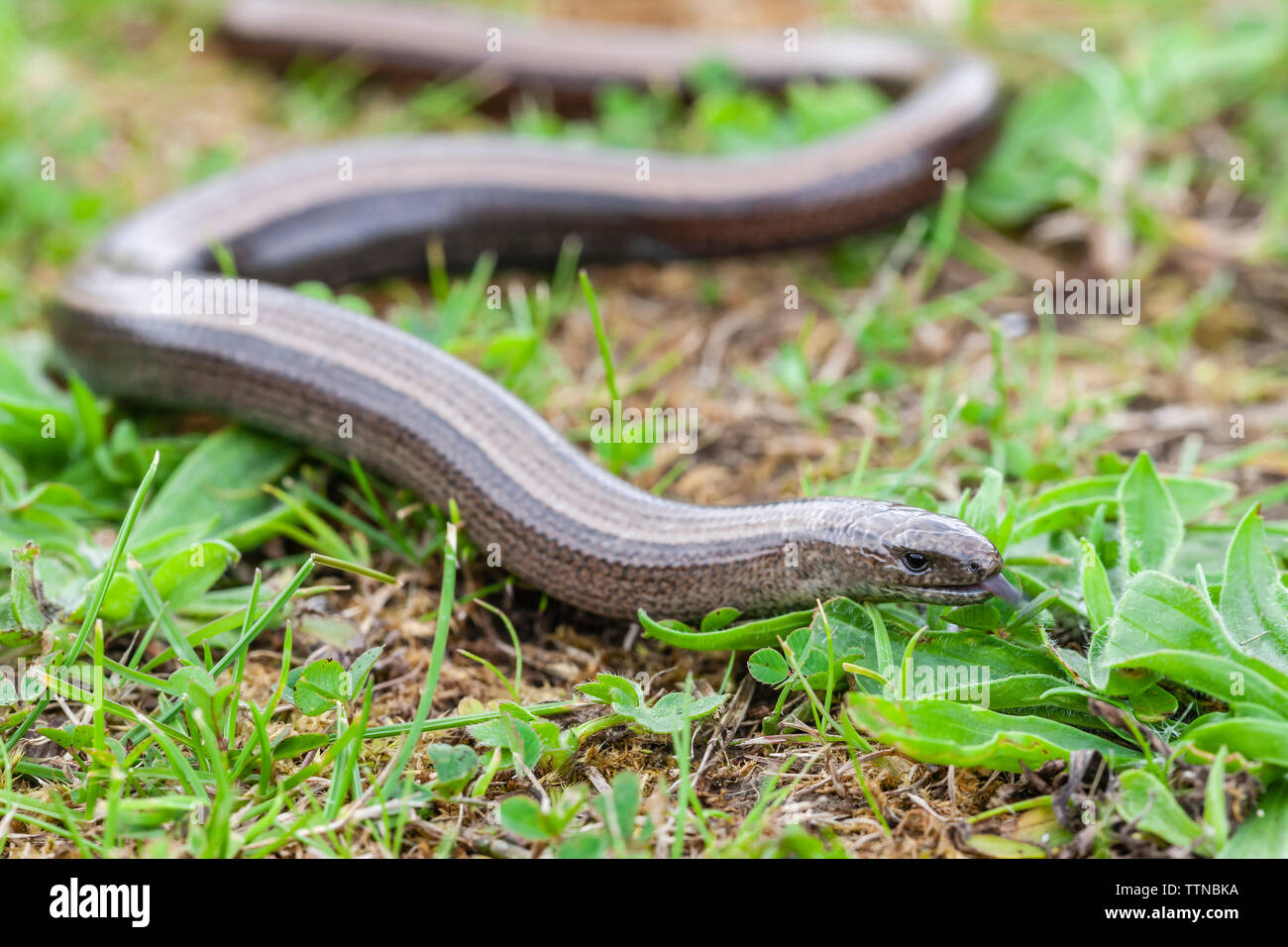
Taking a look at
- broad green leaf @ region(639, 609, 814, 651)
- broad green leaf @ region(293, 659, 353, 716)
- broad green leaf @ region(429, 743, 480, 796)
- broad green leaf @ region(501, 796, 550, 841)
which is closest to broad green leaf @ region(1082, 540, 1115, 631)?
broad green leaf @ region(639, 609, 814, 651)

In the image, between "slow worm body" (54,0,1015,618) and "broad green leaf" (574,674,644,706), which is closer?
"broad green leaf" (574,674,644,706)

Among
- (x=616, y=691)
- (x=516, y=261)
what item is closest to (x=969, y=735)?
(x=616, y=691)

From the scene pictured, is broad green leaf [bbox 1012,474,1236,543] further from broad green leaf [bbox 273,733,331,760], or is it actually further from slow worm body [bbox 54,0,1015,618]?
broad green leaf [bbox 273,733,331,760]

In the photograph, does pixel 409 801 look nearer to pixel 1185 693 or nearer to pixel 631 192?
pixel 1185 693

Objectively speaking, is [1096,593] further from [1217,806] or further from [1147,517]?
[1217,806]

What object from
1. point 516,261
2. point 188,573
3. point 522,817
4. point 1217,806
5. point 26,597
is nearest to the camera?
point 1217,806

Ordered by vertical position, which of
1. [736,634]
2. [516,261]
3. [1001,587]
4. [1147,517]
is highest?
[516,261]

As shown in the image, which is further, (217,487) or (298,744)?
(217,487)
